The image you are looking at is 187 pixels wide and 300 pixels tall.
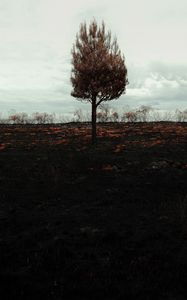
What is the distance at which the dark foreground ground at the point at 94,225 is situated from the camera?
820cm

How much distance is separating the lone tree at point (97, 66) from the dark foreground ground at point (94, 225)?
19.7ft

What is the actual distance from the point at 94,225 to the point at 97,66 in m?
18.8

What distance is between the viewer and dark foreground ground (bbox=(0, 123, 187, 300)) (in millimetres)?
8195

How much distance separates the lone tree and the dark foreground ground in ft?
19.7

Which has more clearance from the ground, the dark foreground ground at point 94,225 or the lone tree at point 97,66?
the lone tree at point 97,66

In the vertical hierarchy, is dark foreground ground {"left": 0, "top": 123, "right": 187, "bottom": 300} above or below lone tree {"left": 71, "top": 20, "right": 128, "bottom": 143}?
below

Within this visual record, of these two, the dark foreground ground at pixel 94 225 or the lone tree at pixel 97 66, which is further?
the lone tree at pixel 97 66

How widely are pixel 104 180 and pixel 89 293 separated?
1099 cm

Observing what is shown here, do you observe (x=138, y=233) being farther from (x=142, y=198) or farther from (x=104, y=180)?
(x=104, y=180)

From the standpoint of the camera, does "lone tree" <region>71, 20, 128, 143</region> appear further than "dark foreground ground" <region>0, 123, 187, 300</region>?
Yes

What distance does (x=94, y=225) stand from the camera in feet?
39.5

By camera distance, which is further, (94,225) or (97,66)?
(97,66)

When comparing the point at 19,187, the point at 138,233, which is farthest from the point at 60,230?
the point at 19,187

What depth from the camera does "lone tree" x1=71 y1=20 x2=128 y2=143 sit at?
95.6 ft
